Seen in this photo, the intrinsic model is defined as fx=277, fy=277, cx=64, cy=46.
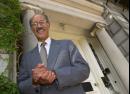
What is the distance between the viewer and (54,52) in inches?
89.2

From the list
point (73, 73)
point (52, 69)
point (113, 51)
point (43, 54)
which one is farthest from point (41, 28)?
point (113, 51)

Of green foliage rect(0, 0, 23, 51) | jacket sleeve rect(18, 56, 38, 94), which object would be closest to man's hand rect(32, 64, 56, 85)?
jacket sleeve rect(18, 56, 38, 94)

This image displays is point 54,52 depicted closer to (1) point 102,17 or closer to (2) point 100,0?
(1) point 102,17

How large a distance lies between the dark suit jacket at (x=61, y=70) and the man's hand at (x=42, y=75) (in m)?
0.09

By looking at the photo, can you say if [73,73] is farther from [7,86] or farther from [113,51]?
[113,51]

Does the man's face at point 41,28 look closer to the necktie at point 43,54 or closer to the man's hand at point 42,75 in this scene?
the necktie at point 43,54

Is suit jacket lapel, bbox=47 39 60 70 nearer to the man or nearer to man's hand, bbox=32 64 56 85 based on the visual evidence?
the man

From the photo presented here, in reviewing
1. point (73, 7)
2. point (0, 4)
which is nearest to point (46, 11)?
point (73, 7)

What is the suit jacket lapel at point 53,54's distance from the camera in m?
2.21

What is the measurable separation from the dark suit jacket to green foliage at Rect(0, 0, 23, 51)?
0.36m

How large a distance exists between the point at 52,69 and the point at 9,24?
92 centimetres

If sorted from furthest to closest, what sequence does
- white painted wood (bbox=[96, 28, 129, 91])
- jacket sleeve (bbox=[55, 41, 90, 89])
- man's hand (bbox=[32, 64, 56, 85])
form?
white painted wood (bbox=[96, 28, 129, 91])
jacket sleeve (bbox=[55, 41, 90, 89])
man's hand (bbox=[32, 64, 56, 85])

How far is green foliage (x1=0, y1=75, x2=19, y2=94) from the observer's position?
237 cm

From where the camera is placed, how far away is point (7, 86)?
7.98ft
